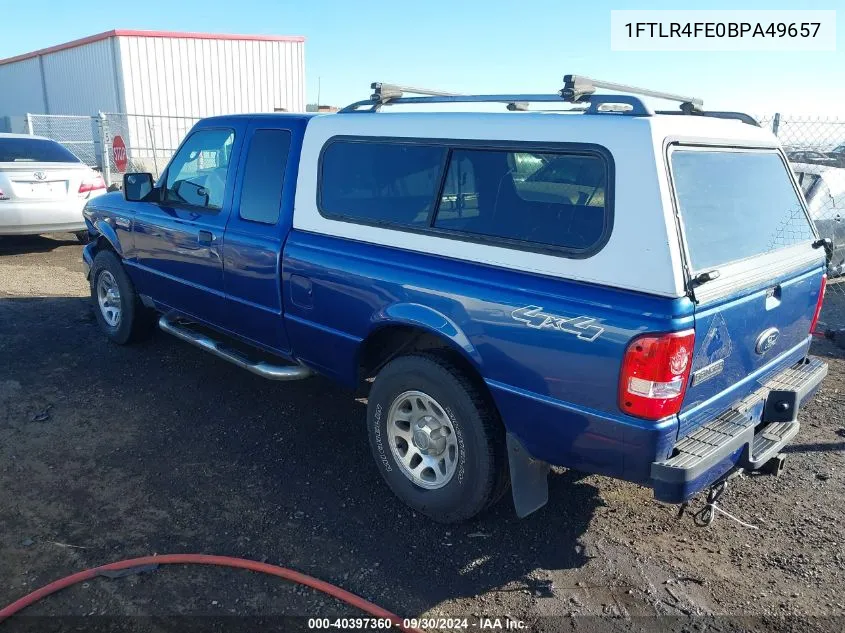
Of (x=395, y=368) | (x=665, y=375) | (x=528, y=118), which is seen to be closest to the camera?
(x=665, y=375)

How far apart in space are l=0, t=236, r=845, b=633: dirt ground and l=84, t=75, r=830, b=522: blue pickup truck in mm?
338

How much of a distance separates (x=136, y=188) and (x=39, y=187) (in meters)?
4.77

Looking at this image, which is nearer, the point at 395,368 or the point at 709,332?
the point at 709,332

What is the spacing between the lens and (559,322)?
8.61 feet

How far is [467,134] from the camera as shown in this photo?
3.12 metres

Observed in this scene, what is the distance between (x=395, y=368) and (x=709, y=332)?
1.52 metres

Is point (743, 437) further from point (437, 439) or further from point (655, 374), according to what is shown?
point (437, 439)

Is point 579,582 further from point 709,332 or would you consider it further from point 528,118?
point 528,118

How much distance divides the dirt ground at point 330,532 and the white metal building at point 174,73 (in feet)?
62.8

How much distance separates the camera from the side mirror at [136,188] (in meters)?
5.10

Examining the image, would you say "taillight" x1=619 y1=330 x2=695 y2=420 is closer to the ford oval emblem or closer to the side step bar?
the ford oval emblem

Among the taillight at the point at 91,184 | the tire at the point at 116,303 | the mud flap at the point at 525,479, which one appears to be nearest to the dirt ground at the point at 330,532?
the mud flap at the point at 525,479

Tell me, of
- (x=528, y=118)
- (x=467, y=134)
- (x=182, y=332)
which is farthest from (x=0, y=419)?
(x=528, y=118)

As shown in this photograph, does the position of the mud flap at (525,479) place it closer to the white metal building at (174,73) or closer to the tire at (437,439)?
the tire at (437,439)
